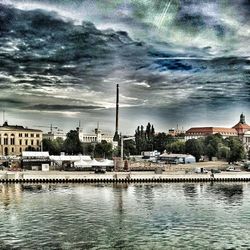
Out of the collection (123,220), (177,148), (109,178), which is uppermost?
(177,148)

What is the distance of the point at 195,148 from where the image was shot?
65.4 meters

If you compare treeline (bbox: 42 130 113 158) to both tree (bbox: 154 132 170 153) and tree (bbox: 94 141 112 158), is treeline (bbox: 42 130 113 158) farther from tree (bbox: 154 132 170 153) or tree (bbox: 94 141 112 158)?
tree (bbox: 154 132 170 153)

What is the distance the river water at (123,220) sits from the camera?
50.8 ft

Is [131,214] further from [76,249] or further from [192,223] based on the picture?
[76,249]

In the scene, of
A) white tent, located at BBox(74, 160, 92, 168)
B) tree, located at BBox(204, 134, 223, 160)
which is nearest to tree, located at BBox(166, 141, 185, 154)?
tree, located at BBox(204, 134, 223, 160)

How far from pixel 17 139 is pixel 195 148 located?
2914 centimetres

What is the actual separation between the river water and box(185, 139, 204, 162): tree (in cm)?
3507

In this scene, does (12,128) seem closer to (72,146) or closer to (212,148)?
(72,146)

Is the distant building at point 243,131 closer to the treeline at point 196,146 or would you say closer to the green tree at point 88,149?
the treeline at point 196,146

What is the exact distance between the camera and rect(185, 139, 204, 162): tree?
6519 cm

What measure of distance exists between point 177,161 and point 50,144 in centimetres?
1982

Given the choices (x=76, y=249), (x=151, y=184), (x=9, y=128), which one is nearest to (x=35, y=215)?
(x=76, y=249)

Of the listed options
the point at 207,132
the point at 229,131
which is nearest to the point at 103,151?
the point at 207,132

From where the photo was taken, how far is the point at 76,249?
14422 mm
